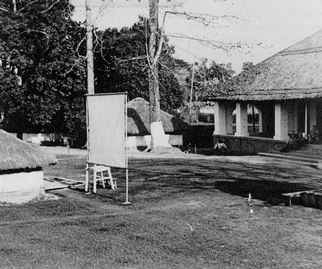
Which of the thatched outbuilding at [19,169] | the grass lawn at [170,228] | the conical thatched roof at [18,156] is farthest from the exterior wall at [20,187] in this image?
the grass lawn at [170,228]

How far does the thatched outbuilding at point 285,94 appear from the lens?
2423 centimetres

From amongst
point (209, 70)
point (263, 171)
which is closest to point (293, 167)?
point (263, 171)

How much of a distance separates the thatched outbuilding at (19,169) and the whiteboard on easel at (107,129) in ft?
3.99

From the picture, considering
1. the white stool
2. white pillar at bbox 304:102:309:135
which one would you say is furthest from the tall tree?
the white stool

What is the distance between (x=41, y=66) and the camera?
30.8 metres

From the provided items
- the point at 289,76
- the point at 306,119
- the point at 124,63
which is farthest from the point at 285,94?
the point at 124,63

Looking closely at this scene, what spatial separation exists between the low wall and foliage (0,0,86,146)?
27.6 ft

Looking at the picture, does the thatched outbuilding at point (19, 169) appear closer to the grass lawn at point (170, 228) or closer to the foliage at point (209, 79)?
the grass lawn at point (170, 228)

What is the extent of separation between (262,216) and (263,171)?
299 inches

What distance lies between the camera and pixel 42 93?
3131 centimetres

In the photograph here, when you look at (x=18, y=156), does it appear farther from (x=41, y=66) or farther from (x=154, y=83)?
(x=41, y=66)

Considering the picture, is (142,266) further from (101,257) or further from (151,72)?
(151,72)

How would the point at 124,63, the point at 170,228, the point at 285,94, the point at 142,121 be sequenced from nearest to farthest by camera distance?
the point at 170,228
the point at 285,94
the point at 142,121
the point at 124,63

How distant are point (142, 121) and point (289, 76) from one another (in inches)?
375
